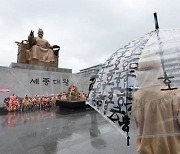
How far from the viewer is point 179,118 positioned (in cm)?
160

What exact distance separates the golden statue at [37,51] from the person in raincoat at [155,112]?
1360 centimetres

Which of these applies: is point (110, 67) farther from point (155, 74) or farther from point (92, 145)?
point (92, 145)

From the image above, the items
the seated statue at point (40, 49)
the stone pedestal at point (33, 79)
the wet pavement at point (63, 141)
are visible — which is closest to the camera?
the wet pavement at point (63, 141)

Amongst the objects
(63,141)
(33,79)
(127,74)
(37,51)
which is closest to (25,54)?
(37,51)

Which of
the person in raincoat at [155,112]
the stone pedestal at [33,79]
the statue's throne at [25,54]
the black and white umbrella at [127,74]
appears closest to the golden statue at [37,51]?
the statue's throne at [25,54]

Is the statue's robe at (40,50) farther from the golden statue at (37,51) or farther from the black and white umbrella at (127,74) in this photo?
the black and white umbrella at (127,74)

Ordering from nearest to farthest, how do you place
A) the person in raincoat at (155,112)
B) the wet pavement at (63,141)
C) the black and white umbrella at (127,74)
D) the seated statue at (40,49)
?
the person in raincoat at (155,112) → the black and white umbrella at (127,74) → the wet pavement at (63,141) → the seated statue at (40,49)

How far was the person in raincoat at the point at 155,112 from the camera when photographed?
1.64 m

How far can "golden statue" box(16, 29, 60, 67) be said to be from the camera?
1488cm

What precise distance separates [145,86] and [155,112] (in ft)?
0.72

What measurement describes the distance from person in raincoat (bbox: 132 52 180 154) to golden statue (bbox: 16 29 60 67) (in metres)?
13.6

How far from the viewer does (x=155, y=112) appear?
5.62 ft

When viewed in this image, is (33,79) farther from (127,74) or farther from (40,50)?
(127,74)

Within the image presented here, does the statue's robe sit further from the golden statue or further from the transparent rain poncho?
the transparent rain poncho
